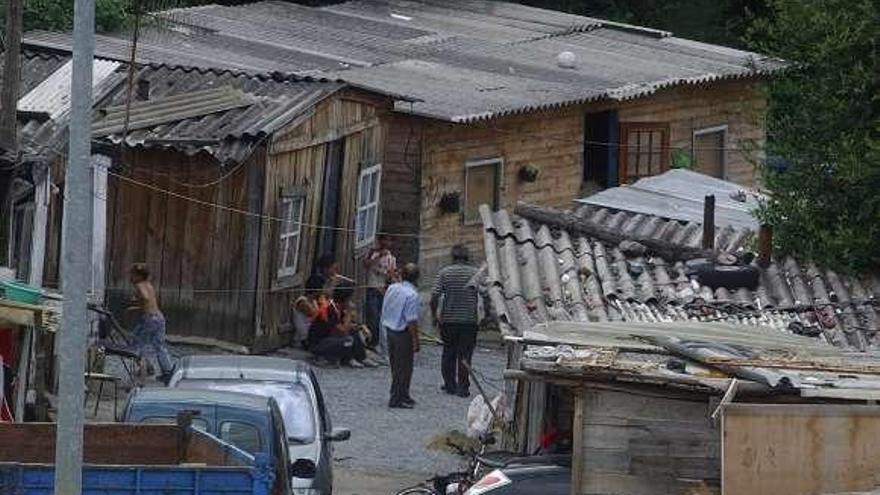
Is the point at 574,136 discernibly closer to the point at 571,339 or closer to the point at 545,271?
the point at 545,271

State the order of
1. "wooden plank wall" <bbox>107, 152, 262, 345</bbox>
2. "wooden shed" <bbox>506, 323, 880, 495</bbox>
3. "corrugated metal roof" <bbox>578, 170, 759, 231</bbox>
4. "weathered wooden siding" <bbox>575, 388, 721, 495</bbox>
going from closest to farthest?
"wooden shed" <bbox>506, 323, 880, 495</bbox>
"weathered wooden siding" <bbox>575, 388, 721, 495</bbox>
"corrugated metal roof" <bbox>578, 170, 759, 231</bbox>
"wooden plank wall" <bbox>107, 152, 262, 345</bbox>

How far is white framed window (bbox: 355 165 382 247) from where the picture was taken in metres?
27.7

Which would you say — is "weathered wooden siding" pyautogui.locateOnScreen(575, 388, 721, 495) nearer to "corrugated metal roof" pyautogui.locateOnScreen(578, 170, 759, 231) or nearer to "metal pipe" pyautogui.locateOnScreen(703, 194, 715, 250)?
"metal pipe" pyautogui.locateOnScreen(703, 194, 715, 250)

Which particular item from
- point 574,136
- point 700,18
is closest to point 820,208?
point 574,136

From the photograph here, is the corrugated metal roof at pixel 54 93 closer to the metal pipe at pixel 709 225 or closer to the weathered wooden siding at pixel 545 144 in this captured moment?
the weathered wooden siding at pixel 545 144

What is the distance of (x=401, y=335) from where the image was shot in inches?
900

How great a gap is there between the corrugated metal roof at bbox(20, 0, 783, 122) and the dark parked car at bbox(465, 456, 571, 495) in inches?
516

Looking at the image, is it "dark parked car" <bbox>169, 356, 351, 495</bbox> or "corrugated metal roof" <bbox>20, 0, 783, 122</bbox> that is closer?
"dark parked car" <bbox>169, 356, 351, 495</bbox>

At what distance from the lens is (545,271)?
1861 centimetres

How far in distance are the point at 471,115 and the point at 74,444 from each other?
16330mm

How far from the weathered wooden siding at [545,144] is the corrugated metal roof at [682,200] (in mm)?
1724

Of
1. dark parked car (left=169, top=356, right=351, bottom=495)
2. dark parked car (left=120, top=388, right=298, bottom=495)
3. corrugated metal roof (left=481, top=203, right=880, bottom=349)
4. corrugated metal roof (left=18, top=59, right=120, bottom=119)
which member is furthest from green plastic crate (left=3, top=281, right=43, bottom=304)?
corrugated metal roof (left=18, top=59, right=120, bottom=119)

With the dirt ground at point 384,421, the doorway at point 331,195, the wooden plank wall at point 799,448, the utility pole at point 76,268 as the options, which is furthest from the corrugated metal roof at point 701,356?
the doorway at point 331,195

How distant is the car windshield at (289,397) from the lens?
17312 millimetres
